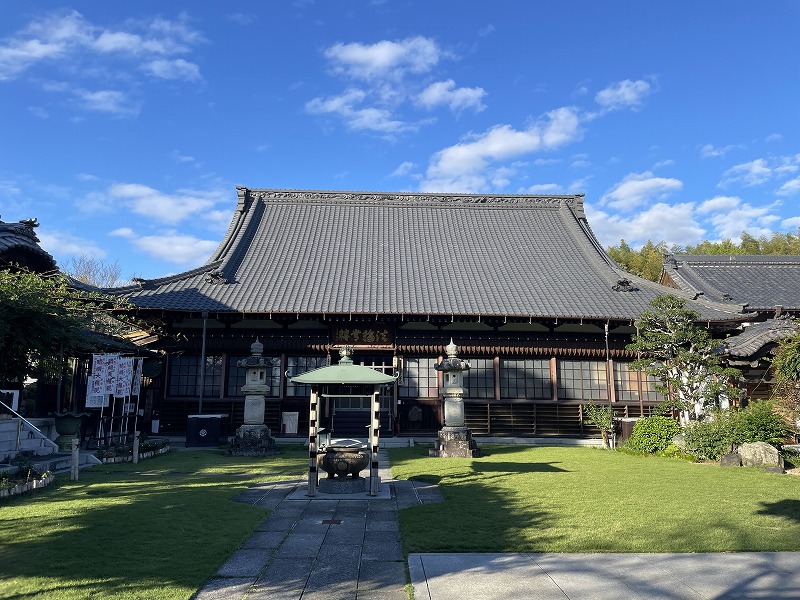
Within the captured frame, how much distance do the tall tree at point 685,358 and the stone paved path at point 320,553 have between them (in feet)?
35.3

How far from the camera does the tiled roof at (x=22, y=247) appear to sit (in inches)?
555

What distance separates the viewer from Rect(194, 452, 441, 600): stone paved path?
5180mm

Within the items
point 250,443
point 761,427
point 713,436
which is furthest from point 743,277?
point 250,443

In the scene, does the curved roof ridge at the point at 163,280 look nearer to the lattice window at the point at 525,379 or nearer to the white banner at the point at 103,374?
the white banner at the point at 103,374

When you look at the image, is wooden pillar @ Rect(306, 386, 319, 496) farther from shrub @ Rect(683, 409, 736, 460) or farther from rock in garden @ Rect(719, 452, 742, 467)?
shrub @ Rect(683, 409, 736, 460)

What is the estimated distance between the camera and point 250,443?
16.5 meters

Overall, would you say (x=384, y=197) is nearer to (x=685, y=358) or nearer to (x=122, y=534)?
(x=685, y=358)

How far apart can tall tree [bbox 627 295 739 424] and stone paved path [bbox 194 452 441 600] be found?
10761 mm

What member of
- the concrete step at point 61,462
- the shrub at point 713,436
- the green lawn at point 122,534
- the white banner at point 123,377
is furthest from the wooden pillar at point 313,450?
the shrub at point 713,436

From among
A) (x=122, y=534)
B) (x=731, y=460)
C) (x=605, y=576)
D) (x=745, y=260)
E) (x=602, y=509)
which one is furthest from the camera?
(x=745, y=260)

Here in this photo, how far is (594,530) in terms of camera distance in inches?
286

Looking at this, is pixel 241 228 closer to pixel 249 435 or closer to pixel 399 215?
pixel 399 215

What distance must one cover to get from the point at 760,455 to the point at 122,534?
1473cm

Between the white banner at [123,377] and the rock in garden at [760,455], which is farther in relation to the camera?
the white banner at [123,377]
